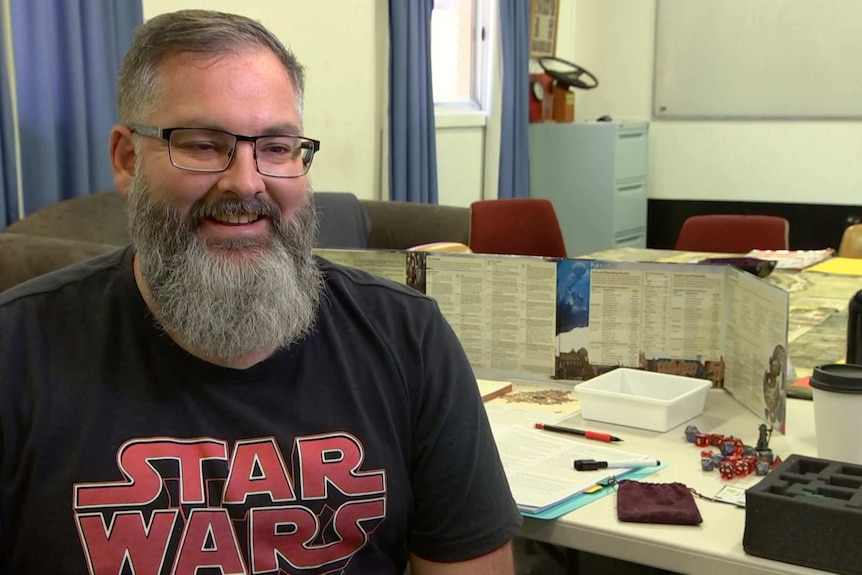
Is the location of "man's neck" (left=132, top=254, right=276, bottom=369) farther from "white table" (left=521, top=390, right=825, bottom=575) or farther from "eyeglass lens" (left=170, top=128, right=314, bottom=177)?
"white table" (left=521, top=390, right=825, bottom=575)

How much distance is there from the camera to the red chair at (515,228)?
3871 millimetres

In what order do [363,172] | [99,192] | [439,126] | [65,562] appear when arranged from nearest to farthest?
[65,562], [99,192], [363,172], [439,126]

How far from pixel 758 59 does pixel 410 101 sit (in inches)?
102

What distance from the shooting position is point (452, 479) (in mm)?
1215

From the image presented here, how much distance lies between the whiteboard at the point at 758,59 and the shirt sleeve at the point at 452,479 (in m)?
5.49

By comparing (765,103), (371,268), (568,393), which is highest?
(765,103)

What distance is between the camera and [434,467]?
3.99 feet

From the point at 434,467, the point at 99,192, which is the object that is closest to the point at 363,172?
the point at 99,192

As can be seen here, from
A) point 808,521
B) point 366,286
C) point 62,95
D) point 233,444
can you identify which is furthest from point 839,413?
point 62,95

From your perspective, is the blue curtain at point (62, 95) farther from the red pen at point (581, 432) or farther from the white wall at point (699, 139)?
the white wall at point (699, 139)

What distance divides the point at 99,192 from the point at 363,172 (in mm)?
1889

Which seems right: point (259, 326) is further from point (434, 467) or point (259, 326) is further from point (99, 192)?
point (99, 192)

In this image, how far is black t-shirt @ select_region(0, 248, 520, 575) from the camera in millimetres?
1097

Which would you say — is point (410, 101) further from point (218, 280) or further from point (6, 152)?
point (218, 280)
